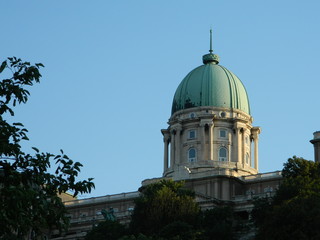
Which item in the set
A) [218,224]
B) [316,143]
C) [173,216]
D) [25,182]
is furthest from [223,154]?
[25,182]

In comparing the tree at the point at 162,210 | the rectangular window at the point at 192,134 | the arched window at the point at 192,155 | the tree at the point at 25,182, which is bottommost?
the tree at the point at 25,182

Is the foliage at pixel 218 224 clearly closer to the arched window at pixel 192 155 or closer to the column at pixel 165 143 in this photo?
the arched window at pixel 192 155

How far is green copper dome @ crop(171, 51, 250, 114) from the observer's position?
152000mm

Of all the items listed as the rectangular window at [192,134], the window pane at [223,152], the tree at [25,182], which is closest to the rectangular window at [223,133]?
the window pane at [223,152]

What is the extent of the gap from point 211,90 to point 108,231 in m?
44.1

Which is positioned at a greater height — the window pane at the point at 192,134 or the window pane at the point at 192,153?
the window pane at the point at 192,134

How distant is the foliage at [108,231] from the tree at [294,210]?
18.1m

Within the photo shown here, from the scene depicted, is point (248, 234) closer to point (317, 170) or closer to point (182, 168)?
point (317, 170)

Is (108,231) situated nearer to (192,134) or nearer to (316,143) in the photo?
(316,143)

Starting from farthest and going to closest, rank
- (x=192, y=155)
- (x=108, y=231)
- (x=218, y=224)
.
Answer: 1. (x=192, y=155)
2. (x=108, y=231)
3. (x=218, y=224)

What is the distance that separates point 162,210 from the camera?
114 m

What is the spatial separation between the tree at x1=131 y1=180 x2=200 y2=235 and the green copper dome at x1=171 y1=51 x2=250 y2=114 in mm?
35867

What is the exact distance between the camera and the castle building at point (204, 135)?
480ft

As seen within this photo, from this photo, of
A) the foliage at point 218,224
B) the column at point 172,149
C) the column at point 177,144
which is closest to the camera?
the foliage at point 218,224
